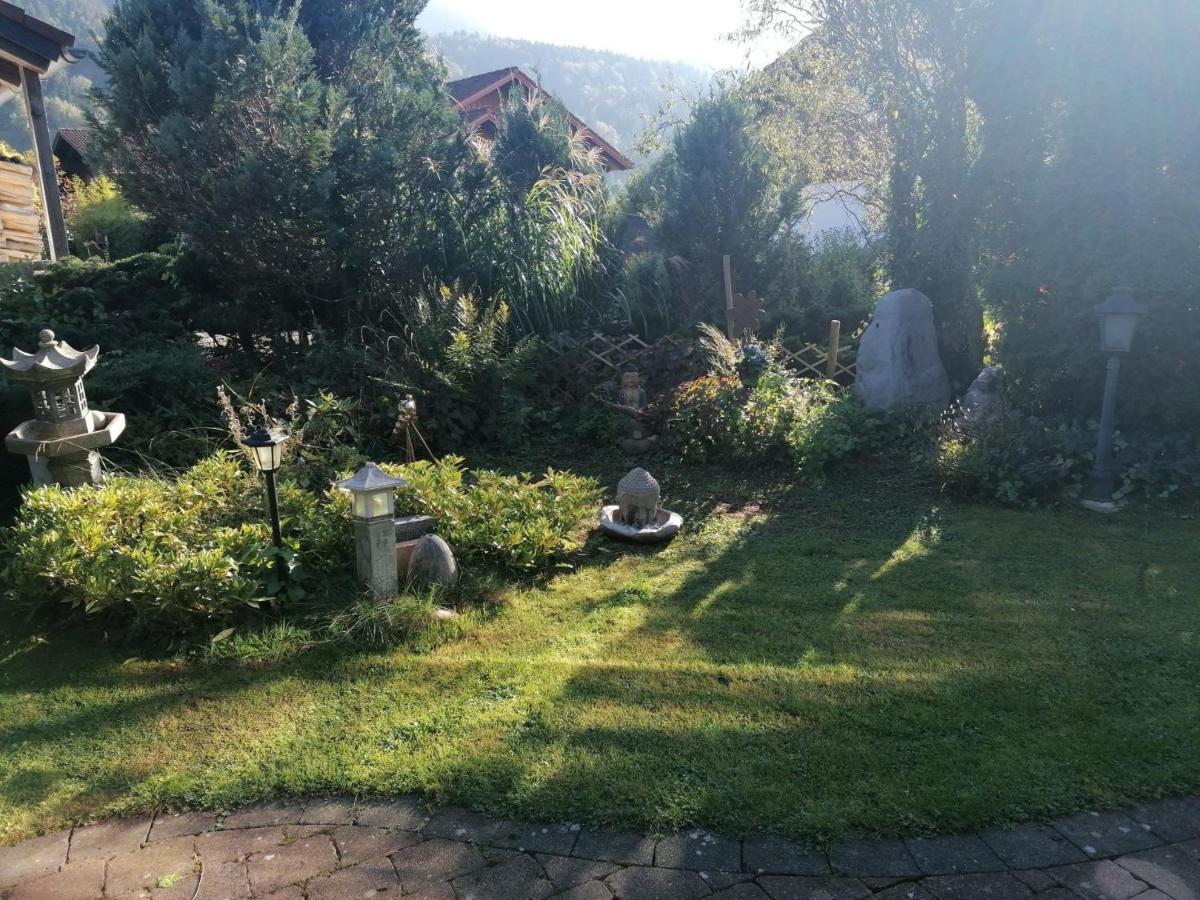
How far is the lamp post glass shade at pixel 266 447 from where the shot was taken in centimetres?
421

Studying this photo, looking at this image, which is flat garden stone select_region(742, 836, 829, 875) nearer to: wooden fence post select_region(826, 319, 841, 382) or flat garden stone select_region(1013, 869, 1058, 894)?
flat garden stone select_region(1013, 869, 1058, 894)

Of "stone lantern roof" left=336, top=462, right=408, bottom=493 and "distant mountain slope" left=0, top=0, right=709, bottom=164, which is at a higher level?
"distant mountain slope" left=0, top=0, right=709, bottom=164

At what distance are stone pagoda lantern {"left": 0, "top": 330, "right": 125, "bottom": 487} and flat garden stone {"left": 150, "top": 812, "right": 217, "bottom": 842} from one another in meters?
2.91

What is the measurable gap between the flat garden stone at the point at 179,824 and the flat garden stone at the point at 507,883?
3.17 feet

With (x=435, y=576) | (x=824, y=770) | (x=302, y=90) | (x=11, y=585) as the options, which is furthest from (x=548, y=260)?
(x=824, y=770)

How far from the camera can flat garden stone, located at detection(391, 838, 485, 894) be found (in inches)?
99.3

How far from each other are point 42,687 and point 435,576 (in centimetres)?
186

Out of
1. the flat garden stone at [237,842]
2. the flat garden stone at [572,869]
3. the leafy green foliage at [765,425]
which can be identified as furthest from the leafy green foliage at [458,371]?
the flat garden stone at [572,869]

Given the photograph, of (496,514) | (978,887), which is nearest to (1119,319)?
(496,514)

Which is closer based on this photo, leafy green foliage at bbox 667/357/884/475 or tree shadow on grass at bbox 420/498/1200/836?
tree shadow on grass at bbox 420/498/1200/836

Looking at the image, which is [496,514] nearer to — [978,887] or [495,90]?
[978,887]

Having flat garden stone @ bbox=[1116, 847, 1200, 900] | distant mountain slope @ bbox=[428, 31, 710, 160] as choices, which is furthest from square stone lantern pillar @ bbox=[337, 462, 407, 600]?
distant mountain slope @ bbox=[428, 31, 710, 160]

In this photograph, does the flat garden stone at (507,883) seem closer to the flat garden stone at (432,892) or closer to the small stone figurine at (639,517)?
the flat garden stone at (432,892)

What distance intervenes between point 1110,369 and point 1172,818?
4.03 m
